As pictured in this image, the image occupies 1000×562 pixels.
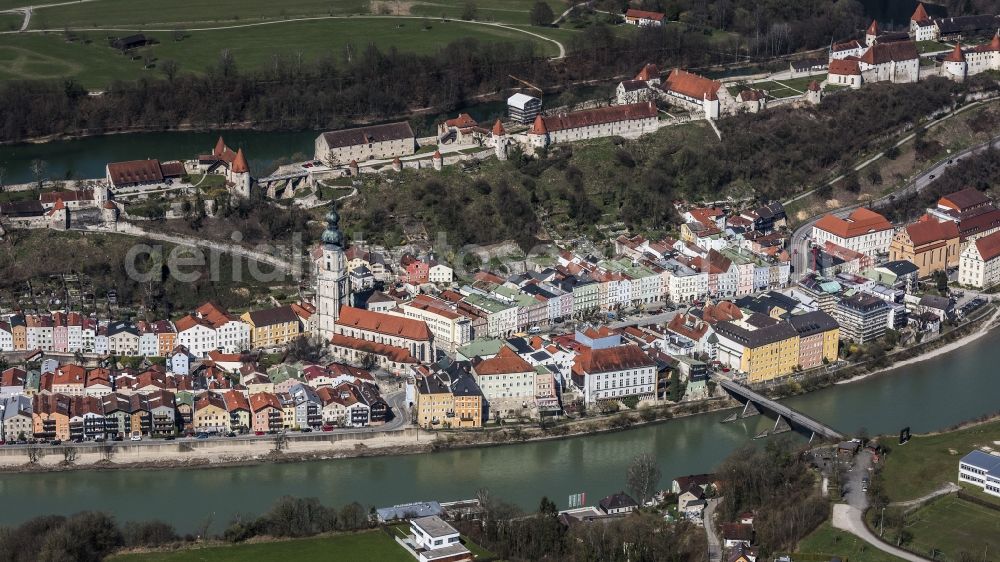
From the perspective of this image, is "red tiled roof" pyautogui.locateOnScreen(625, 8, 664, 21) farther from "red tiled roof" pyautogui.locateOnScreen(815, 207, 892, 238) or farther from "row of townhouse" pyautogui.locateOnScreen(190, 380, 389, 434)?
"row of townhouse" pyautogui.locateOnScreen(190, 380, 389, 434)

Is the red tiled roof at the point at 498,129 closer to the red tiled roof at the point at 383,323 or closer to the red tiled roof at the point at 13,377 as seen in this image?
the red tiled roof at the point at 383,323

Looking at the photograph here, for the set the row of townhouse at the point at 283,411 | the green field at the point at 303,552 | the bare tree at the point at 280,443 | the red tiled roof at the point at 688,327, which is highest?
the red tiled roof at the point at 688,327

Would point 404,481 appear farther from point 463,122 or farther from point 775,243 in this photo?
point 463,122

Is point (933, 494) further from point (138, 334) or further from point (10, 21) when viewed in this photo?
point (10, 21)

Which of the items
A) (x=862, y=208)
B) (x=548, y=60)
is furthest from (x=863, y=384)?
(x=548, y=60)

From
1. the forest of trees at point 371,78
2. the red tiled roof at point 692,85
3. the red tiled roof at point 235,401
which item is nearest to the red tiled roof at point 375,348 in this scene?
the red tiled roof at point 235,401

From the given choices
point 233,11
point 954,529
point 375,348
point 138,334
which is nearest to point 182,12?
point 233,11
